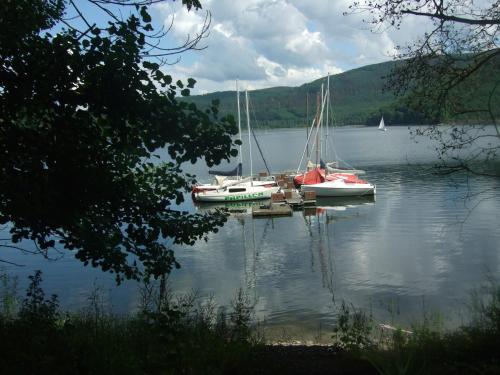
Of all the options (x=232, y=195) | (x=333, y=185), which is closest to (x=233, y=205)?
(x=232, y=195)

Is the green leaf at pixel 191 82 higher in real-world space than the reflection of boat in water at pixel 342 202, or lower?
higher

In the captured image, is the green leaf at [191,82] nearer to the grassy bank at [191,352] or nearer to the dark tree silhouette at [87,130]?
the dark tree silhouette at [87,130]

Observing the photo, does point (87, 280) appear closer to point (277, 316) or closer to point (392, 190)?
point (277, 316)

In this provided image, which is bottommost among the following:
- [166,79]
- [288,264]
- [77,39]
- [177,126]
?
[288,264]

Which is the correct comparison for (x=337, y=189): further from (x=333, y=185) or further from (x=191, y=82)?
(x=191, y=82)

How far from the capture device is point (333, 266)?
20.2m

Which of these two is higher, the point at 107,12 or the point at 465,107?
the point at 107,12

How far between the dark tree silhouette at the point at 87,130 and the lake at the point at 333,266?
14.3ft

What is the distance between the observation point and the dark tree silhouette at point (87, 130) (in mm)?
4523

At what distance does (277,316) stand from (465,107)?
8.65 meters

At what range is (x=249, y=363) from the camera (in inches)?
217

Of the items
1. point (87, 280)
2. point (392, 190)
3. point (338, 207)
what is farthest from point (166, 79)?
point (392, 190)

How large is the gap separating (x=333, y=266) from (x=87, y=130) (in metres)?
16.5

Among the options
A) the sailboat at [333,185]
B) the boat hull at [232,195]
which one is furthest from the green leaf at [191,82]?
the sailboat at [333,185]
